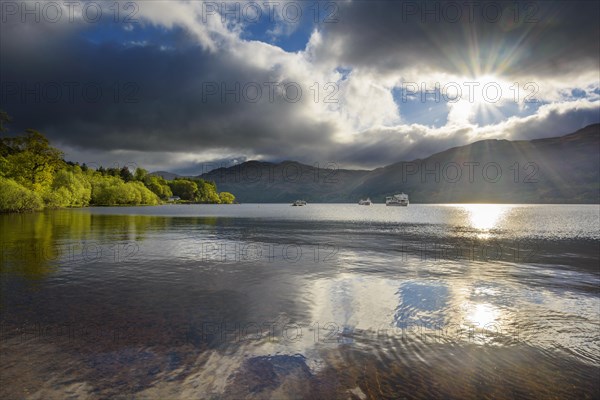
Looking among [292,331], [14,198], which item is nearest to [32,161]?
[14,198]

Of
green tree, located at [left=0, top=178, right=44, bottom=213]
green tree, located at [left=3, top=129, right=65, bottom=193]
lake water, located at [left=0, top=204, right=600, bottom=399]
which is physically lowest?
lake water, located at [left=0, top=204, right=600, bottom=399]

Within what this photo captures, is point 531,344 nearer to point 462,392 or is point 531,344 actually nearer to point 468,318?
point 468,318

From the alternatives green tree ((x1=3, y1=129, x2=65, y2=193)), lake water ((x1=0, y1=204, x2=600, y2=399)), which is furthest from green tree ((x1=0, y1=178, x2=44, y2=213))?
lake water ((x1=0, y1=204, x2=600, y2=399))

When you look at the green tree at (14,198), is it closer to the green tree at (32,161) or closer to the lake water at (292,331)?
the green tree at (32,161)

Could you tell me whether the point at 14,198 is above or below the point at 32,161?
below

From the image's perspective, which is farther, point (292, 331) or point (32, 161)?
Answer: point (32, 161)

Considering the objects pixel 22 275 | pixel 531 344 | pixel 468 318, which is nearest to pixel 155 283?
pixel 22 275

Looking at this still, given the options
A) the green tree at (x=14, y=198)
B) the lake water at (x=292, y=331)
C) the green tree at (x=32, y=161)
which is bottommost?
the lake water at (x=292, y=331)

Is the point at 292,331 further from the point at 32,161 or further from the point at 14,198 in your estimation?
the point at 32,161

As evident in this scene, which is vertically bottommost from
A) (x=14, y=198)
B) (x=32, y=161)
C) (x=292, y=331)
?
(x=292, y=331)

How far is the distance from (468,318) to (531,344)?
3241mm

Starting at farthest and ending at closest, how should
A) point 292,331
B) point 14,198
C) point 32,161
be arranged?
point 32,161, point 14,198, point 292,331

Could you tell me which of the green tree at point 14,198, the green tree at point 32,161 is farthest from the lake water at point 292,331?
the green tree at point 32,161

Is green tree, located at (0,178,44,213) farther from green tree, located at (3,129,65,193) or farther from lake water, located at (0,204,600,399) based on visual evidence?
lake water, located at (0,204,600,399)
